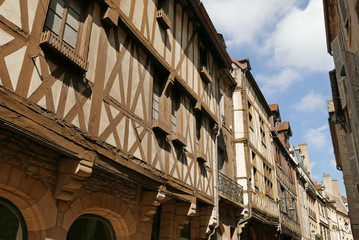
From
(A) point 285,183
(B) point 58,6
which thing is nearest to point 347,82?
(B) point 58,6

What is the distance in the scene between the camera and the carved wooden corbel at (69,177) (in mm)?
4535

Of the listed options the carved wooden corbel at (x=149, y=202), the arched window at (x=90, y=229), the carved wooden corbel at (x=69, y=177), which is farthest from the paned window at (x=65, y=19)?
the carved wooden corbel at (x=149, y=202)

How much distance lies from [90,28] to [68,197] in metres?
2.77

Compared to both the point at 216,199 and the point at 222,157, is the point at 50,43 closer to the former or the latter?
the point at 216,199

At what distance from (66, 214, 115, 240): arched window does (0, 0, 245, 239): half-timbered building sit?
2cm

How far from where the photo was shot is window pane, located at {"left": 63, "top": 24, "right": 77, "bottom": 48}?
498 cm

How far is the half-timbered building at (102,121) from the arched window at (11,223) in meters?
0.02

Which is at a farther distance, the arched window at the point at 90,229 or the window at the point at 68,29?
the arched window at the point at 90,229

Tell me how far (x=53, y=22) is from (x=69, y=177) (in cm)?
229

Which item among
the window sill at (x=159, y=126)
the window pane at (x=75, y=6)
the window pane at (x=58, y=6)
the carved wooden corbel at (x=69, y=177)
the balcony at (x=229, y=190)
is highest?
the window pane at (x=75, y=6)

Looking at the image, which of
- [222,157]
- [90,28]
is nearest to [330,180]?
[222,157]

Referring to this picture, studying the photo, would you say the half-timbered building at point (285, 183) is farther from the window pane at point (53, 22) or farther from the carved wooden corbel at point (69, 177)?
the window pane at point (53, 22)

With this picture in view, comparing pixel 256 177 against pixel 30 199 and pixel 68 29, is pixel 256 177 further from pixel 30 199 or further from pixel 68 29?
pixel 30 199

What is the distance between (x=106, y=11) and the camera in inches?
226
